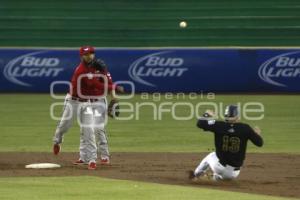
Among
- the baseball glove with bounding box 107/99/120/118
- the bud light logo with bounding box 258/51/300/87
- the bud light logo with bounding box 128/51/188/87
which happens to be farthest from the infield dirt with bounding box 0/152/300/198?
the bud light logo with bounding box 128/51/188/87

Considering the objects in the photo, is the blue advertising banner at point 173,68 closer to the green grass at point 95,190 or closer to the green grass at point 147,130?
the green grass at point 147,130

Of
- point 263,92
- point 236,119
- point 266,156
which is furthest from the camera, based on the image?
point 263,92

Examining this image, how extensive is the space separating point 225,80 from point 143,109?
4252mm

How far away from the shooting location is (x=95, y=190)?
11398 millimetres

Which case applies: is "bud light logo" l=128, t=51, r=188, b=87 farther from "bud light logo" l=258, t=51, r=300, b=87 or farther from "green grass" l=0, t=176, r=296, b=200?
"green grass" l=0, t=176, r=296, b=200

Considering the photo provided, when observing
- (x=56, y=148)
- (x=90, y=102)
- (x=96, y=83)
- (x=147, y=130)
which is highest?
(x=96, y=83)

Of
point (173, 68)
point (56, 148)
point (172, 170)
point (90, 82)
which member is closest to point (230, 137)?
point (172, 170)

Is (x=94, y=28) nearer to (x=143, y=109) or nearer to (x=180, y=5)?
(x=180, y=5)

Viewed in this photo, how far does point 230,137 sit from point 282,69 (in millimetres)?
15305

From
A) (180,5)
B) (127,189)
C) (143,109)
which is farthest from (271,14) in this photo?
(127,189)

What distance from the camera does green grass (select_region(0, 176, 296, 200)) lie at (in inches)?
427

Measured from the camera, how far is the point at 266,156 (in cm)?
1565

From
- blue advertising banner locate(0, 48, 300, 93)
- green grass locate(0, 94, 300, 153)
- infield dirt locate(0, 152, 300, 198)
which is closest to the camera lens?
infield dirt locate(0, 152, 300, 198)

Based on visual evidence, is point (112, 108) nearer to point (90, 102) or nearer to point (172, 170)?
point (90, 102)
